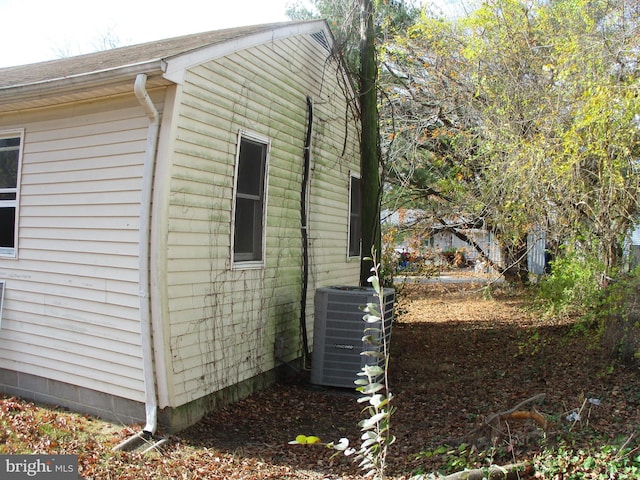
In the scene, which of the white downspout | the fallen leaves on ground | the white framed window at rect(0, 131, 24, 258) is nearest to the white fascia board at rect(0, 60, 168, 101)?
the white downspout

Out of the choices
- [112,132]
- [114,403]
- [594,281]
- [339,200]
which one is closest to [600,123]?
[594,281]

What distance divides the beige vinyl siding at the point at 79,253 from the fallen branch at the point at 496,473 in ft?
10.1

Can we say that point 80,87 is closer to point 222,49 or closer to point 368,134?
point 222,49

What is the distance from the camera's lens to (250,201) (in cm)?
652

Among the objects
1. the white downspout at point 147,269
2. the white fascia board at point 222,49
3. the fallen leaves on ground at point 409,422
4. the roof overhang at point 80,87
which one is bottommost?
the fallen leaves on ground at point 409,422

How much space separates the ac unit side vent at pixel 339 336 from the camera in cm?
647

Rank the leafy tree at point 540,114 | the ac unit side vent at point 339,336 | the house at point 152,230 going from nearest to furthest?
the house at point 152,230 → the ac unit side vent at point 339,336 → the leafy tree at point 540,114

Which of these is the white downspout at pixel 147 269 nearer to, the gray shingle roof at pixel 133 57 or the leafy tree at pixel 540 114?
the gray shingle roof at pixel 133 57

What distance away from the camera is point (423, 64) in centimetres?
1255

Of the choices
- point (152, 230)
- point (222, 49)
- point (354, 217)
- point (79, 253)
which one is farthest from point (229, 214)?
point (354, 217)

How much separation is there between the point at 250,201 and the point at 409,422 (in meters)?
3.13

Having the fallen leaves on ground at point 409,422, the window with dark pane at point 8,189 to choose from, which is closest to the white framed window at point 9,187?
the window with dark pane at point 8,189

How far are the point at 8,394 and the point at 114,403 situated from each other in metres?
1.78

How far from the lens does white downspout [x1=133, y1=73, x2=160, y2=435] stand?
16.3 feet
